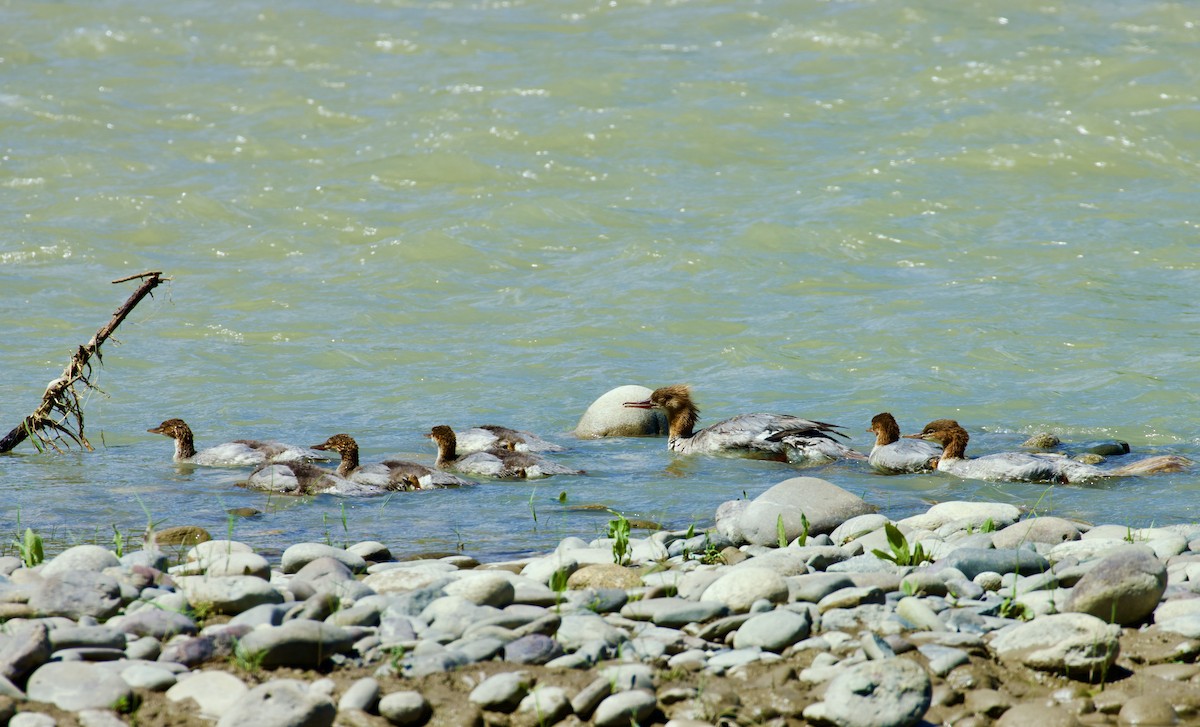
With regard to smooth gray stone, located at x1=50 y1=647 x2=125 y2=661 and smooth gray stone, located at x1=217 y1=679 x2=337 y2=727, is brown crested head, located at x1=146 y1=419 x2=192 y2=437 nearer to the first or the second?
smooth gray stone, located at x1=50 y1=647 x2=125 y2=661

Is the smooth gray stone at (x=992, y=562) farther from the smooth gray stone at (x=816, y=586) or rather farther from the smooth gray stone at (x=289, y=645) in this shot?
the smooth gray stone at (x=289, y=645)

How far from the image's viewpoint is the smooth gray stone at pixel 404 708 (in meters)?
3.94

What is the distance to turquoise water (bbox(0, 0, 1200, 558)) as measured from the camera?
9227mm

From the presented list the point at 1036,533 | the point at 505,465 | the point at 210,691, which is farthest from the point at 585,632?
the point at 505,465

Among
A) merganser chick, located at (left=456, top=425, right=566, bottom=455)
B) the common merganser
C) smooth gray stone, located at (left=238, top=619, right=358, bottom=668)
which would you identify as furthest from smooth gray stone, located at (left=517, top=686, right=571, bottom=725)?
merganser chick, located at (left=456, top=425, right=566, bottom=455)

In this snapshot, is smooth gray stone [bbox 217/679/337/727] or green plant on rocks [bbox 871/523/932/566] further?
green plant on rocks [bbox 871/523/932/566]

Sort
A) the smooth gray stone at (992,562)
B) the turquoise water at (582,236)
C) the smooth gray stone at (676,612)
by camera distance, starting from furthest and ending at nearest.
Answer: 1. the turquoise water at (582,236)
2. the smooth gray stone at (992,562)
3. the smooth gray stone at (676,612)

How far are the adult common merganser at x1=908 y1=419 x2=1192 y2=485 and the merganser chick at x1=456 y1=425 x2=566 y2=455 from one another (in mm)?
2654

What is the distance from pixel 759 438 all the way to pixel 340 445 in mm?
2806

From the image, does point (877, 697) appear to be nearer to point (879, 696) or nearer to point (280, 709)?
point (879, 696)

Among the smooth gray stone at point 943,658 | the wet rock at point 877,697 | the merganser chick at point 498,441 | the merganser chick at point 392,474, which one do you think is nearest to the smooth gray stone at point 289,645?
the wet rock at point 877,697

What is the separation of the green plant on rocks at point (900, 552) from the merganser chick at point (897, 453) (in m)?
Result: 3.13

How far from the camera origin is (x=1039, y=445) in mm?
9039

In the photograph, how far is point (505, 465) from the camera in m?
8.45
